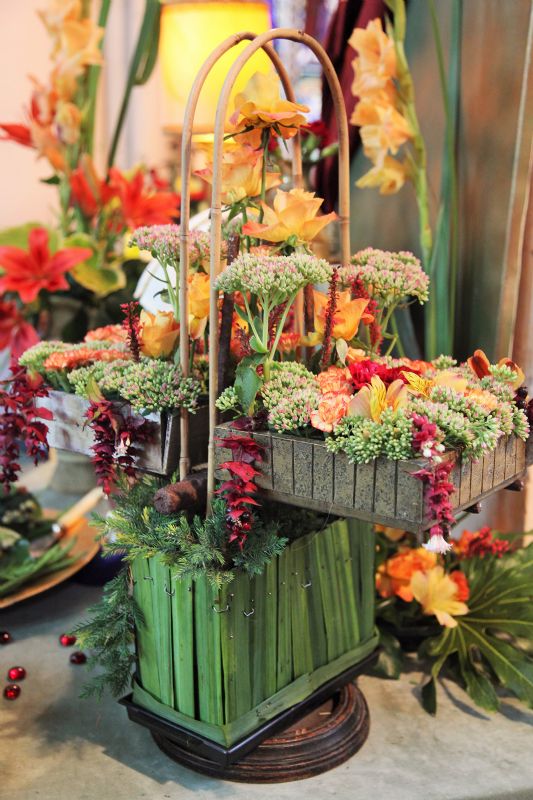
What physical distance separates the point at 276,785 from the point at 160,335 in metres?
0.56

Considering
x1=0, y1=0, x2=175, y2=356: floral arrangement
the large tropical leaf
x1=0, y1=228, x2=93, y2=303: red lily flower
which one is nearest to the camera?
the large tropical leaf

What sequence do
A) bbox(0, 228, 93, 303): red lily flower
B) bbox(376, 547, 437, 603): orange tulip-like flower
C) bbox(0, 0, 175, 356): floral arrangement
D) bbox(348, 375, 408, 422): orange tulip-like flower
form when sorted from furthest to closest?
bbox(0, 0, 175, 356): floral arrangement
bbox(0, 228, 93, 303): red lily flower
bbox(376, 547, 437, 603): orange tulip-like flower
bbox(348, 375, 408, 422): orange tulip-like flower

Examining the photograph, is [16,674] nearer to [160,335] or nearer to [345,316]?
[160,335]

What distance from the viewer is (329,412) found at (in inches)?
33.0

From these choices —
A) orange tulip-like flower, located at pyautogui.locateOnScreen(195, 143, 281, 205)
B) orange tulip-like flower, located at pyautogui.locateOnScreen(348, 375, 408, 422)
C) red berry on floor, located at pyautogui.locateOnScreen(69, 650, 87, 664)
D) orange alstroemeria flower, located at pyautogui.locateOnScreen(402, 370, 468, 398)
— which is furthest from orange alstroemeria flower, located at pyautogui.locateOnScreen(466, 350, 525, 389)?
red berry on floor, located at pyautogui.locateOnScreen(69, 650, 87, 664)

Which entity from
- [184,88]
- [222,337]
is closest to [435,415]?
[222,337]

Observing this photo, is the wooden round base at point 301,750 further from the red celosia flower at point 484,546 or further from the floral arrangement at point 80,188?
the floral arrangement at point 80,188

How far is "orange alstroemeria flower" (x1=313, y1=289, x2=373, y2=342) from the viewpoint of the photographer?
96 centimetres

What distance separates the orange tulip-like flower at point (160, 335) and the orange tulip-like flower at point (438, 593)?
52 cm

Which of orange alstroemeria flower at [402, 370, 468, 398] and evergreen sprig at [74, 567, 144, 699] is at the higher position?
orange alstroemeria flower at [402, 370, 468, 398]

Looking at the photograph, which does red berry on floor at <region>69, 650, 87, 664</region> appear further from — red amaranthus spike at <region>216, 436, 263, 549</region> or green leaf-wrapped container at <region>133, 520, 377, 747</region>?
red amaranthus spike at <region>216, 436, 263, 549</region>

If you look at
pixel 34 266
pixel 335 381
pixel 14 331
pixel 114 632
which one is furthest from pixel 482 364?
pixel 14 331

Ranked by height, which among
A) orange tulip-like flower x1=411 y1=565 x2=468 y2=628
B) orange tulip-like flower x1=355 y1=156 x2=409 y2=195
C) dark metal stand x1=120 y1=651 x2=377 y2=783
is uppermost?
orange tulip-like flower x1=355 y1=156 x2=409 y2=195

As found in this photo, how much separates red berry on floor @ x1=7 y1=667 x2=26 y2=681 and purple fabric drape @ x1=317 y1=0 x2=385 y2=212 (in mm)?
1020
